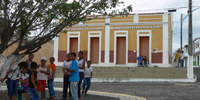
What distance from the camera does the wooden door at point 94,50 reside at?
84.3ft

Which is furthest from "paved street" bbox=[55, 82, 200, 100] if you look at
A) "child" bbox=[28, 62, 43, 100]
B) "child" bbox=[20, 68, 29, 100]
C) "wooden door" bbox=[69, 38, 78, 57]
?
"wooden door" bbox=[69, 38, 78, 57]

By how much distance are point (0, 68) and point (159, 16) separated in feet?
60.8

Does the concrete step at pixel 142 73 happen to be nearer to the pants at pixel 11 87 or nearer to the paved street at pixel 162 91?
the paved street at pixel 162 91

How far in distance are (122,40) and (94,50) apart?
298cm

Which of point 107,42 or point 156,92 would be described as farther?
point 107,42

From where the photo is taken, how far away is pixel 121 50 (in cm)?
2511

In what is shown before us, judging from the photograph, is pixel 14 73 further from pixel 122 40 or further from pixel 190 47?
pixel 122 40

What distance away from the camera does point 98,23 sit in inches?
997

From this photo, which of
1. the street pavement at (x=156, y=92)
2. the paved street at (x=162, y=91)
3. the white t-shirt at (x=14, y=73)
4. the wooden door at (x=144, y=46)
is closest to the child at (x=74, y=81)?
the white t-shirt at (x=14, y=73)

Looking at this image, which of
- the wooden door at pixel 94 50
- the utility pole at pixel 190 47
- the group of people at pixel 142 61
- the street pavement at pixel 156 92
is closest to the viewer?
the street pavement at pixel 156 92

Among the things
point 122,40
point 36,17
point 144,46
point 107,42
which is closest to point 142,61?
point 144,46

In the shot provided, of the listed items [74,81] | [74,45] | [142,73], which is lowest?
[142,73]

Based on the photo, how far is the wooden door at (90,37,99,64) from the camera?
25688 millimetres

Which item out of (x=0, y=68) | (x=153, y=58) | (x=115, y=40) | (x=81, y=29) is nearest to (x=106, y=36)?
(x=115, y=40)
